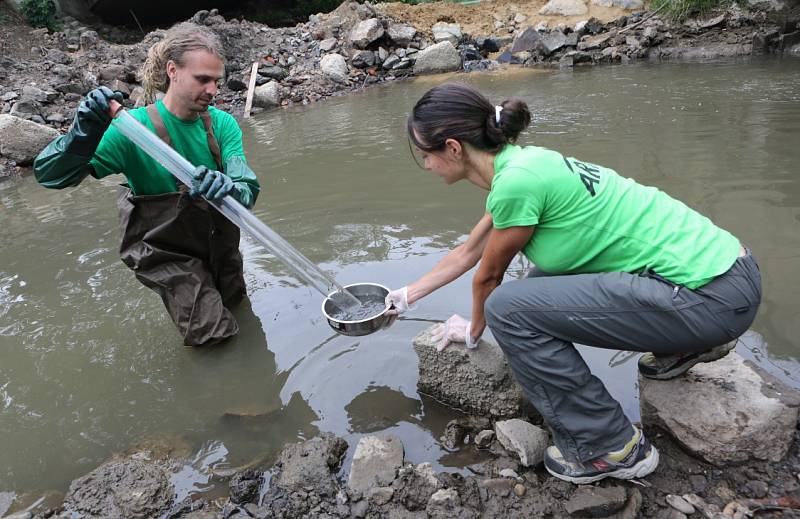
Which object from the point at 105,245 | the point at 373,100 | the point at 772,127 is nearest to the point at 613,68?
the point at 373,100

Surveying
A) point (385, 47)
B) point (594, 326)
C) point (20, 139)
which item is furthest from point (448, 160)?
point (385, 47)

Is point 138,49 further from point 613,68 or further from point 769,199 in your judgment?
point 769,199

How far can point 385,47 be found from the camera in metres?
15.3

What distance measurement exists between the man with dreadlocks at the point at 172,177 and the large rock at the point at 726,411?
212 cm

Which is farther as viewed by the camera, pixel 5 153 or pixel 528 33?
pixel 528 33

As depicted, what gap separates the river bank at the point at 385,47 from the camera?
467 inches

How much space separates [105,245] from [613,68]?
10.4 metres

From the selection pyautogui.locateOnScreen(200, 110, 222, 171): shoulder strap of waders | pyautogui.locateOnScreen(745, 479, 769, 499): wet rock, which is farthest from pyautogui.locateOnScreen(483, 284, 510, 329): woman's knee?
pyautogui.locateOnScreen(200, 110, 222, 171): shoulder strap of waders

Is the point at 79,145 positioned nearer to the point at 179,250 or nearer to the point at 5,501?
the point at 179,250

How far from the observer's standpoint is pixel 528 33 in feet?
48.7

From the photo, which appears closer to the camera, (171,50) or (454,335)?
(454,335)

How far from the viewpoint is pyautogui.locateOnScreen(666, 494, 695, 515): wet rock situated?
2.06 m

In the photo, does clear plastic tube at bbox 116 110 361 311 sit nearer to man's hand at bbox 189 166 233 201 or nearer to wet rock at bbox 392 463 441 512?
man's hand at bbox 189 166 233 201

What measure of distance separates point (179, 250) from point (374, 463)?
1736 millimetres
